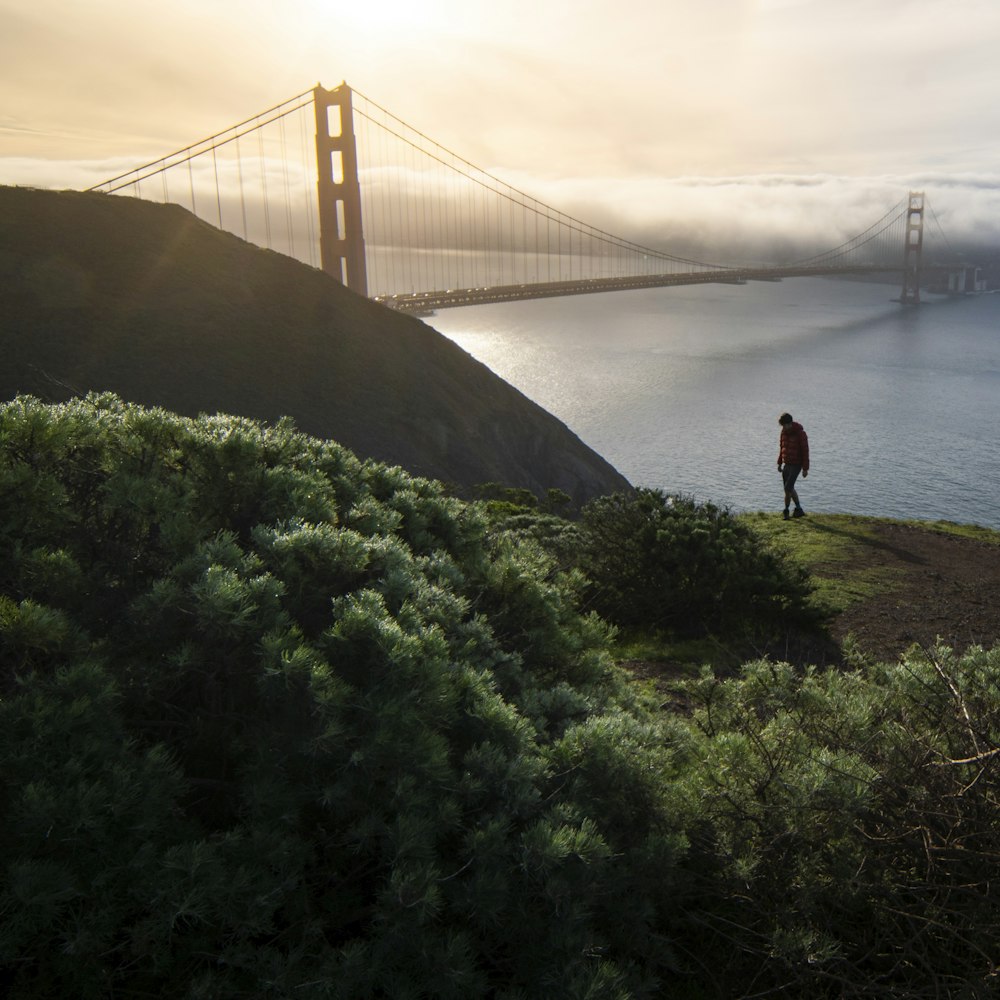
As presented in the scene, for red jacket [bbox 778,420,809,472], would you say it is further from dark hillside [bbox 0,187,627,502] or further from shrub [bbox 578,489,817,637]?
dark hillside [bbox 0,187,627,502]

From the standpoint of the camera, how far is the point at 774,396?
6988 centimetres

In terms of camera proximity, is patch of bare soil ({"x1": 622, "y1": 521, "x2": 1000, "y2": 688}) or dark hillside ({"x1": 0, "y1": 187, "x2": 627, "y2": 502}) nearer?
patch of bare soil ({"x1": 622, "y1": 521, "x2": 1000, "y2": 688})

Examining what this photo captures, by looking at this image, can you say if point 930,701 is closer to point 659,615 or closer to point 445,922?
point 445,922

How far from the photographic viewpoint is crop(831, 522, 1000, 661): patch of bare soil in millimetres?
10609

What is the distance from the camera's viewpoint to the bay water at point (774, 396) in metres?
41.8

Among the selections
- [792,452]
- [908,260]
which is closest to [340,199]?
[792,452]

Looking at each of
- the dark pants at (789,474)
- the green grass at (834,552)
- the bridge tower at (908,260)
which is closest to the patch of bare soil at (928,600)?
the green grass at (834,552)

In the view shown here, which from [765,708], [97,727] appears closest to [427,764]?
[97,727]

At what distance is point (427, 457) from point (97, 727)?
2377 cm

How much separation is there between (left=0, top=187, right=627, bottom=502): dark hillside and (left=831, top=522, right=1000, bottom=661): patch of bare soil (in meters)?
13.4

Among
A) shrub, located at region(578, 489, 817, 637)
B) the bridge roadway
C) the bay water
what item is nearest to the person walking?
shrub, located at region(578, 489, 817, 637)

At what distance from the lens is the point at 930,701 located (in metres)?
5.21

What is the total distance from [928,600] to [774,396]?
199ft

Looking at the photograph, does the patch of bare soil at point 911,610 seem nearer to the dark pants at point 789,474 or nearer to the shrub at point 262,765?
the dark pants at point 789,474
